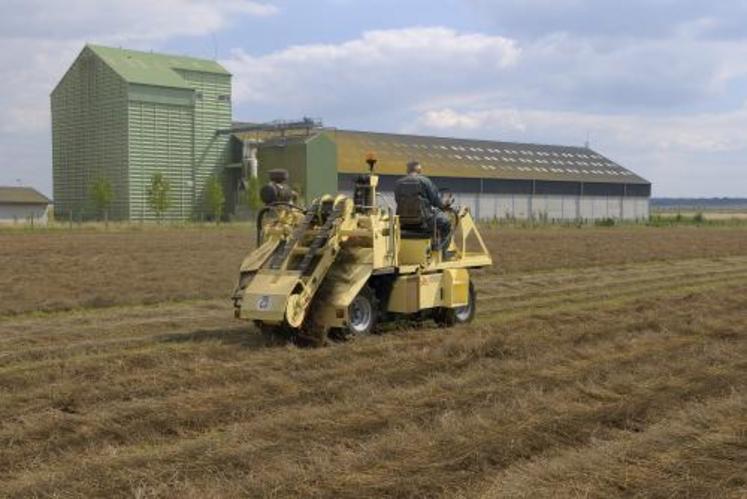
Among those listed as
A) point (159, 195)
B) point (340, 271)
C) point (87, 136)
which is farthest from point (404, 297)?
point (87, 136)

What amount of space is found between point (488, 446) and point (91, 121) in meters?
68.5

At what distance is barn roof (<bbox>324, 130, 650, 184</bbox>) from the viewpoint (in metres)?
71.4

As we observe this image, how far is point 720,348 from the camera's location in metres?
10.1

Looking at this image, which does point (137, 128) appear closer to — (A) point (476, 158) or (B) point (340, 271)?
(A) point (476, 158)

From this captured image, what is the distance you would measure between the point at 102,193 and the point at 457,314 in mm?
53218

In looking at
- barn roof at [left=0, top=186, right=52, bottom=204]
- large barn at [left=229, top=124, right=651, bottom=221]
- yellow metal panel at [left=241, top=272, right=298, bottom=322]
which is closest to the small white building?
barn roof at [left=0, top=186, right=52, bottom=204]

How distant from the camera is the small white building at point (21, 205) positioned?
7375cm

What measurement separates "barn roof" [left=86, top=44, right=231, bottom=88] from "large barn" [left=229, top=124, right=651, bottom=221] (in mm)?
5843

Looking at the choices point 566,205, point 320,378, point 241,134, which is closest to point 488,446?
point 320,378

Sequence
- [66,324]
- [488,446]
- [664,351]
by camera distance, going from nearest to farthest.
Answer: [488,446] < [664,351] < [66,324]

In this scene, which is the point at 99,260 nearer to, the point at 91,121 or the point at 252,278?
the point at 252,278

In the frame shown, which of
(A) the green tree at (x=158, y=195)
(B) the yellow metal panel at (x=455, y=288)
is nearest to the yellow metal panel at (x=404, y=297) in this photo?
(B) the yellow metal panel at (x=455, y=288)

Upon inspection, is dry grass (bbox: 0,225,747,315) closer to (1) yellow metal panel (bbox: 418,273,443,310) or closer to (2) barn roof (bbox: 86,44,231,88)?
(1) yellow metal panel (bbox: 418,273,443,310)

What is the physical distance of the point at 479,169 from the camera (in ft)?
259
